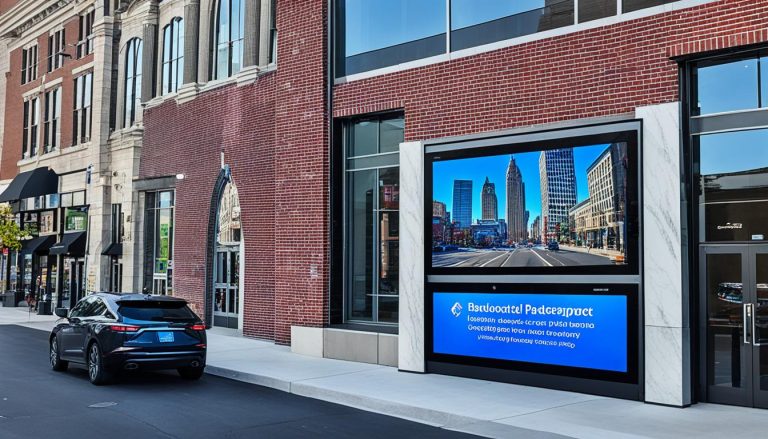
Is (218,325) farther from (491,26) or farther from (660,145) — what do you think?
(660,145)

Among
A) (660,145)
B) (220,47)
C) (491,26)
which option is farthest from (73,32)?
(660,145)

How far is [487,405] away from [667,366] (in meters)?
2.68

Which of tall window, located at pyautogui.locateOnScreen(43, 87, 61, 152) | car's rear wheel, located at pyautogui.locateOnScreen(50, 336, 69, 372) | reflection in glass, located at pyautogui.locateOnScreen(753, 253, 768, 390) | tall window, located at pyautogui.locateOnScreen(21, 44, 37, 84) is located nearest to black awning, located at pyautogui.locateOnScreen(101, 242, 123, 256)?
tall window, located at pyautogui.locateOnScreen(43, 87, 61, 152)

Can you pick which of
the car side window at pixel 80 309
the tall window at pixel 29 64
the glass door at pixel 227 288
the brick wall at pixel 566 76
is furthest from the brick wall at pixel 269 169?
the tall window at pixel 29 64

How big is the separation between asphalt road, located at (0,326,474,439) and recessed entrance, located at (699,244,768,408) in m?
4.28

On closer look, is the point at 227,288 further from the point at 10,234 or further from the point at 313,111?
the point at 10,234

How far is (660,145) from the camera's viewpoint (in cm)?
1106

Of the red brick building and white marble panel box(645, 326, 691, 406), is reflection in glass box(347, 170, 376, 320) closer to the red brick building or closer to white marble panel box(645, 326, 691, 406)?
the red brick building

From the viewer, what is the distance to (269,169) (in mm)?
20141

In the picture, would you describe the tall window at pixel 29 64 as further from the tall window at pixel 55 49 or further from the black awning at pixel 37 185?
the black awning at pixel 37 185

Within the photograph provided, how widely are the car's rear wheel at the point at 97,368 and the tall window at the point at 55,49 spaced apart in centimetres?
2595

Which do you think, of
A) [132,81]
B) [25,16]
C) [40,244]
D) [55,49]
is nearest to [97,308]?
[132,81]

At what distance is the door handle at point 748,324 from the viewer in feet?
34.4

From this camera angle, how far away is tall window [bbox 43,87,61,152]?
3525 centimetres
